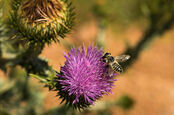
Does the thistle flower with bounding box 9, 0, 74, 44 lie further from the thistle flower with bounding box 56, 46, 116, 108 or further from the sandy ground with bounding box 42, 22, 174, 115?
the sandy ground with bounding box 42, 22, 174, 115

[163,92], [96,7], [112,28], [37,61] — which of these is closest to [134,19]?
[112,28]

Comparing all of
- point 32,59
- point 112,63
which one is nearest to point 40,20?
point 32,59

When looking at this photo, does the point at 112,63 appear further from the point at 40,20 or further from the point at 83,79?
the point at 40,20

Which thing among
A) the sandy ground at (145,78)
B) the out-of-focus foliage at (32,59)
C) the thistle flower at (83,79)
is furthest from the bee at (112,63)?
the sandy ground at (145,78)

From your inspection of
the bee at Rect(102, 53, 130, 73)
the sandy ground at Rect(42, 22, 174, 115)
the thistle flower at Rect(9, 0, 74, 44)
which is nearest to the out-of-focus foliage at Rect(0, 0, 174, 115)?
the thistle flower at Rect(9, 0, 74, 44)

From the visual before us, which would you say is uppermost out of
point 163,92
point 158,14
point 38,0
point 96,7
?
point 96,7

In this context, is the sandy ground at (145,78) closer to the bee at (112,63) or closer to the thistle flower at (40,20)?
the thistle flower at (40,20)

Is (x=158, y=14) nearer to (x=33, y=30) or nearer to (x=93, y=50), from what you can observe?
(x=93, y=50)
